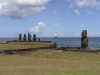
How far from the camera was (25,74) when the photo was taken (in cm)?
1838

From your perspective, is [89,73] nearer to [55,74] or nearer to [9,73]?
[55,74]

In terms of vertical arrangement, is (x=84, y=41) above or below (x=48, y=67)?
above

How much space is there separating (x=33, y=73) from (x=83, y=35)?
35163 millimetres

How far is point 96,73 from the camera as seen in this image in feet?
62.0

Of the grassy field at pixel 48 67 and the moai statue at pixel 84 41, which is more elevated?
the moai statue at pixel 84 41

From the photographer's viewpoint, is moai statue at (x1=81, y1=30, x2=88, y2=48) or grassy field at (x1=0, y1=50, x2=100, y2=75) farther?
moai statue at (x1=81, y1=30, x2=88, y2=48)

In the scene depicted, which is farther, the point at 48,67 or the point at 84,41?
the point at 84,41

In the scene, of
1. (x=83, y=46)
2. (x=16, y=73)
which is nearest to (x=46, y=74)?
(x=16, y=73)

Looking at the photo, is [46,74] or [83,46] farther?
[83,46]

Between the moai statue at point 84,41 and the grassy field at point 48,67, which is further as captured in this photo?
the moai statue at point 84,41

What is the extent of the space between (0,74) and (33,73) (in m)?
2.22

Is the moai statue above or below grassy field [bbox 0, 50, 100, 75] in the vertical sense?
above

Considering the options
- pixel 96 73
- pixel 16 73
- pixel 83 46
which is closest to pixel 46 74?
pixel 16 73

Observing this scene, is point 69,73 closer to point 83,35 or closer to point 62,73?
point 62,73
